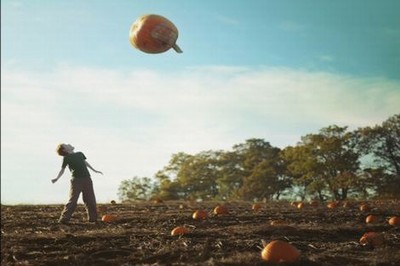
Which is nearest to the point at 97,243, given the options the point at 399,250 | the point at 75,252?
the point at 75,252

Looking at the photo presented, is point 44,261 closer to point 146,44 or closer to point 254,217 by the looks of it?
point 146,44

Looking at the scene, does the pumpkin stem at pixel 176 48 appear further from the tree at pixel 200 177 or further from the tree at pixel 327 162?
the tree at pixel 200 177

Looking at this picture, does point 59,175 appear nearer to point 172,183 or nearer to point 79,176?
point 79,176

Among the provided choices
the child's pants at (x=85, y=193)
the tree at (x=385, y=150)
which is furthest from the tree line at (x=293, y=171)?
the child's pants at (x=85, y=193)

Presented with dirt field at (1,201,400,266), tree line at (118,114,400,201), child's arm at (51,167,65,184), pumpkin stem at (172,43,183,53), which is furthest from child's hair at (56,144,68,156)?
tree line at (118,114,400,201)

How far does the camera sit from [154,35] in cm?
777

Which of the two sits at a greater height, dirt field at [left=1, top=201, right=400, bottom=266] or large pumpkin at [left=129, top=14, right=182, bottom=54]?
large pumpkin at [left=129, top=14, right=182, bottom=54]

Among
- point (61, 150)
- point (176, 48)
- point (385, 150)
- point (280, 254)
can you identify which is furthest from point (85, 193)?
point (385, 150)

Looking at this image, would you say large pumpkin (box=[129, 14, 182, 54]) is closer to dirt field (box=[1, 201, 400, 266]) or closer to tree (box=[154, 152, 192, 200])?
dirt field (box=[1, 201, 400, 266])

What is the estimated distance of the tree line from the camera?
40.6 meters

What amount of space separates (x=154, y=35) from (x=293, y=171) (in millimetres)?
Answer: 40167

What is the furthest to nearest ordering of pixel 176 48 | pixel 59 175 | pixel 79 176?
pixel 79 176 → pixel 59 175 → pixel 176 48

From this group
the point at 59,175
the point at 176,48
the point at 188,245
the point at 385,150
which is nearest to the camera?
the point at 188,245

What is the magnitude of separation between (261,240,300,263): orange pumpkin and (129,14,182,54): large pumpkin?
3706 mm
